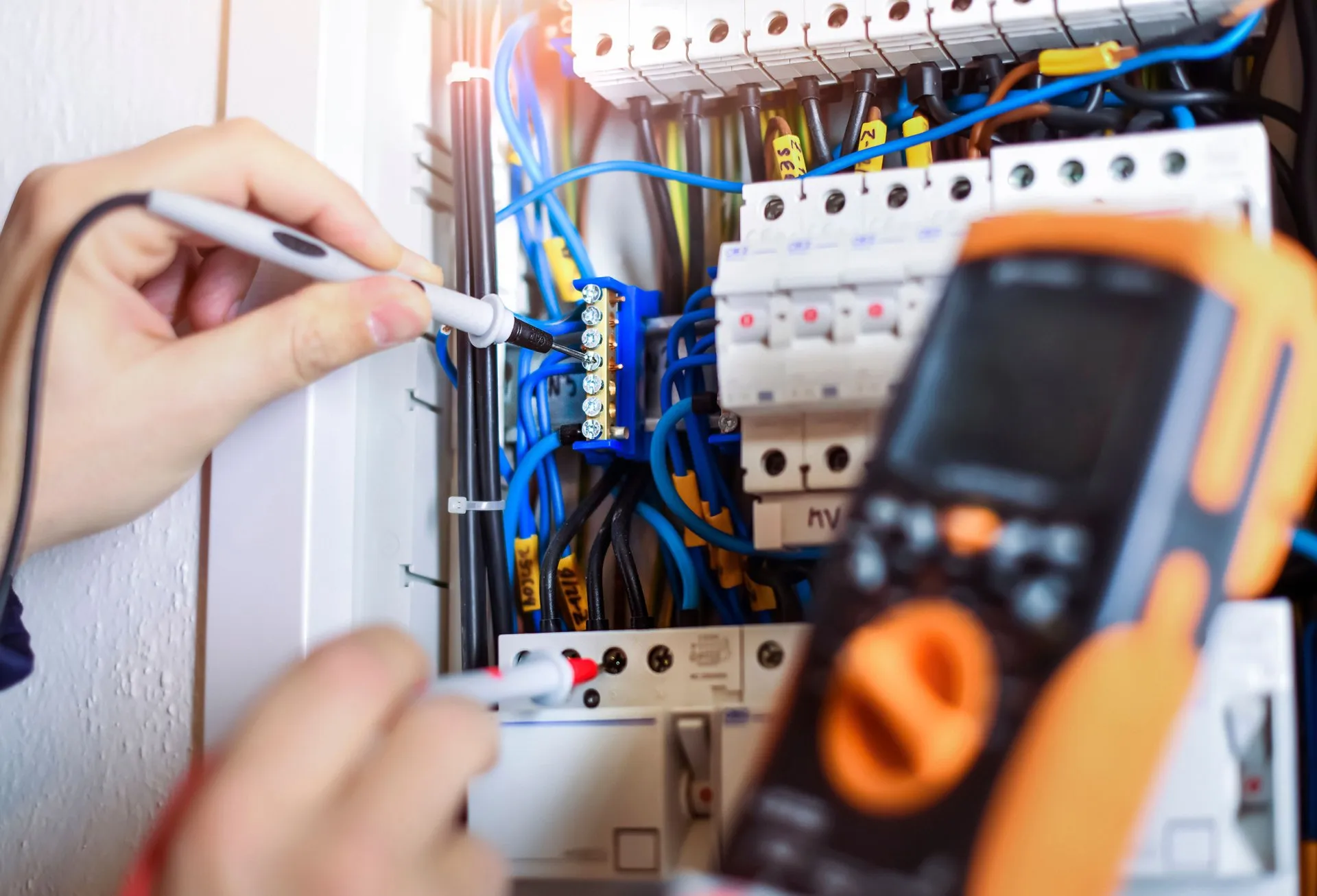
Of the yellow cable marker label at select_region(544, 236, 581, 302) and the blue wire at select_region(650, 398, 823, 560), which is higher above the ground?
the yellow cable marker label at select_region(544, 236, 581, 302)

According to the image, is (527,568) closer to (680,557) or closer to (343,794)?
(680,557)

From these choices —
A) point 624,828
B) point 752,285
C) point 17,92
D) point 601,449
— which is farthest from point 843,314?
point 17,92

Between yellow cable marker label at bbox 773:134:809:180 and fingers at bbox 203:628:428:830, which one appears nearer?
fingers at bbox 203:628:428:830

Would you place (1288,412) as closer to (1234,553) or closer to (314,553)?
(1234,553)

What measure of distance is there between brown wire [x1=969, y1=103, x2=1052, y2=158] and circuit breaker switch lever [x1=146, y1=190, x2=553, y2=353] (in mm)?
370

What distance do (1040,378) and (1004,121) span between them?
41cm

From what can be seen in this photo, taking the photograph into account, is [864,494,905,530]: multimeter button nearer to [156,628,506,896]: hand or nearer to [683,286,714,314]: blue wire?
[156,628,506,896]: hand

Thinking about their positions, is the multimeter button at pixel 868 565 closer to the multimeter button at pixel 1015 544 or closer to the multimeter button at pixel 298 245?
the multimeter button at pixel 1015 544

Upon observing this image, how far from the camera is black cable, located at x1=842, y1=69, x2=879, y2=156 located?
2.76 ft

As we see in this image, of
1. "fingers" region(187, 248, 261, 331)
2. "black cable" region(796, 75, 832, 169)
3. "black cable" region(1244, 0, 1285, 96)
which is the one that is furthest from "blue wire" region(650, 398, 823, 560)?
"black cable" region(1244, 0, 1285, 96)

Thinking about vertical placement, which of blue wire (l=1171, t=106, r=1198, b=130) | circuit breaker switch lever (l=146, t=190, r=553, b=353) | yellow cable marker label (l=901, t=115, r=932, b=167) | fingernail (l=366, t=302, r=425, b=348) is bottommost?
fingernail (l=366, t=302, r=425, b=348)

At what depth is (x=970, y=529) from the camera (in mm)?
447

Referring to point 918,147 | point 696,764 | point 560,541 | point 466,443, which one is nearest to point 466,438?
point 466,443

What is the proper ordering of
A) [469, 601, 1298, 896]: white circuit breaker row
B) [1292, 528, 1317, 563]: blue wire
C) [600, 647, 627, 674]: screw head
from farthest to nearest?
[600, 647, 627, 674]: screw head
[1292, 528, 1317, 563]: blue wire
[469, 601, 1298, 896]: white circuit breaker row
